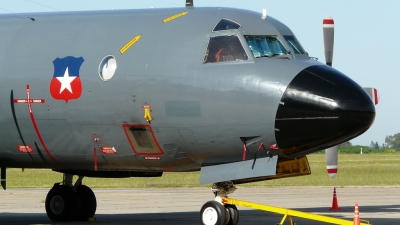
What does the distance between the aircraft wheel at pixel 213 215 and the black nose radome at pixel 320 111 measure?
1.90 m

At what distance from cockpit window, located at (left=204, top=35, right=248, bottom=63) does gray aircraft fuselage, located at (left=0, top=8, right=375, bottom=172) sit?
0.06 m

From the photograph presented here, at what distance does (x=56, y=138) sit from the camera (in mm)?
18000

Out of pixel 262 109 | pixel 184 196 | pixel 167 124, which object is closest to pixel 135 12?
pixel 167 124

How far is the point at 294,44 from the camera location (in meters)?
17.1

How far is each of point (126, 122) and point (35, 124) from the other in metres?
2.35

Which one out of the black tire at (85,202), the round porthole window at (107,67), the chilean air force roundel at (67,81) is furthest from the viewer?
the black tire at (85,202)

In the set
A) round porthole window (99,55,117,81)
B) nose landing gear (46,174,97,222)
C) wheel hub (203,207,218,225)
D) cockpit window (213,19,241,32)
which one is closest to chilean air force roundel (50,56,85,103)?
round porthole window (99,55,117,81)

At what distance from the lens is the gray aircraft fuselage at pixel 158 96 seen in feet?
50.9

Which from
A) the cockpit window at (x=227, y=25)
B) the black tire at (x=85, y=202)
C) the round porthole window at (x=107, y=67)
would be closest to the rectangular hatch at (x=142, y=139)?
the round porthole window at (x=107, y=67)

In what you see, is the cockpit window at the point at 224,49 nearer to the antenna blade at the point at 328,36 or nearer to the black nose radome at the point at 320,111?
the black nose radome at the point at 320,111

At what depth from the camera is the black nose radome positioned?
15.2m

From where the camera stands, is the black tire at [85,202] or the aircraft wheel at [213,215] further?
the black tire at [85,202]

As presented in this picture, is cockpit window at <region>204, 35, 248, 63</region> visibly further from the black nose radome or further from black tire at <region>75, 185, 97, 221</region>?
black tire at <region>75, 185, 97, 221</region>

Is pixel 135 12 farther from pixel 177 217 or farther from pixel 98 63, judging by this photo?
pixel 177 217
